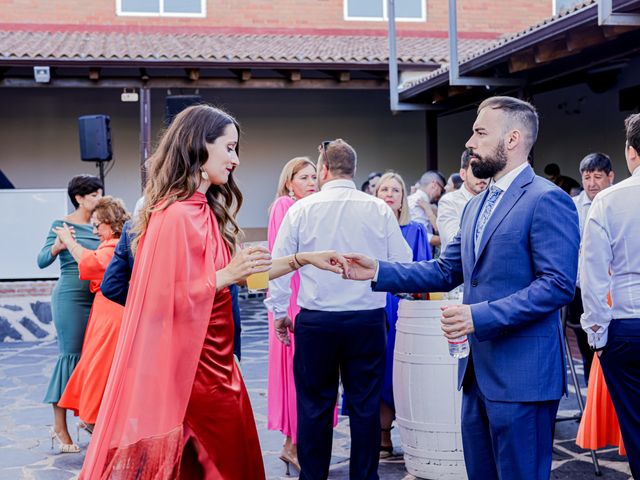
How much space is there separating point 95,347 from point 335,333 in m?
1.95

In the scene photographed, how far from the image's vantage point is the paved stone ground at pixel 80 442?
5.12m

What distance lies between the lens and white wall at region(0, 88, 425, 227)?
628 inches

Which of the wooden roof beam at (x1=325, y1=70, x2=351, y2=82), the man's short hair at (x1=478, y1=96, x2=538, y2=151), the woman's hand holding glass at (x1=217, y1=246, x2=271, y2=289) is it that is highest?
the wooden roof beam at (x1=325, y1=70, x2=351, y2=82)

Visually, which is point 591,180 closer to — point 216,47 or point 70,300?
point 70,300

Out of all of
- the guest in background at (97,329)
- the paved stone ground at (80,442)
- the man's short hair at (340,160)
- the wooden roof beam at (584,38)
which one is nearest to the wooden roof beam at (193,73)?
the paved stone ground at (80,442)

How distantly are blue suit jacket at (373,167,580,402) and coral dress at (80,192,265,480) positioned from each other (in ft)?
3.06

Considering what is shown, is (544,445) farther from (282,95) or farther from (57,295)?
(282,95)

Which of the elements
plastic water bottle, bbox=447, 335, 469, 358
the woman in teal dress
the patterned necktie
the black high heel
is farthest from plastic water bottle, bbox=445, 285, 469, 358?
the woman in teal dress

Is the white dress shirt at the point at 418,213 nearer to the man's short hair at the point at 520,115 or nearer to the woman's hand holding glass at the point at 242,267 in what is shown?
the man's short hair at the point at 520,115

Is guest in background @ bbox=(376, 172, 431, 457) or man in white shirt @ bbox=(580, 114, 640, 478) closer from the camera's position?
man in white shirt @ bbox=(580, 114, 640, 478)

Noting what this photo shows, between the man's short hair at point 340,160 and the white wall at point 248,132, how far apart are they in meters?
11.7

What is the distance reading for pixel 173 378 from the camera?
9.50ft

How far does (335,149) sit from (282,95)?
1212 centimetres

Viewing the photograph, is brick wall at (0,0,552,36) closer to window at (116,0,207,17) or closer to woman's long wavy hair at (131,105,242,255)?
window at (116,0,207,17)
